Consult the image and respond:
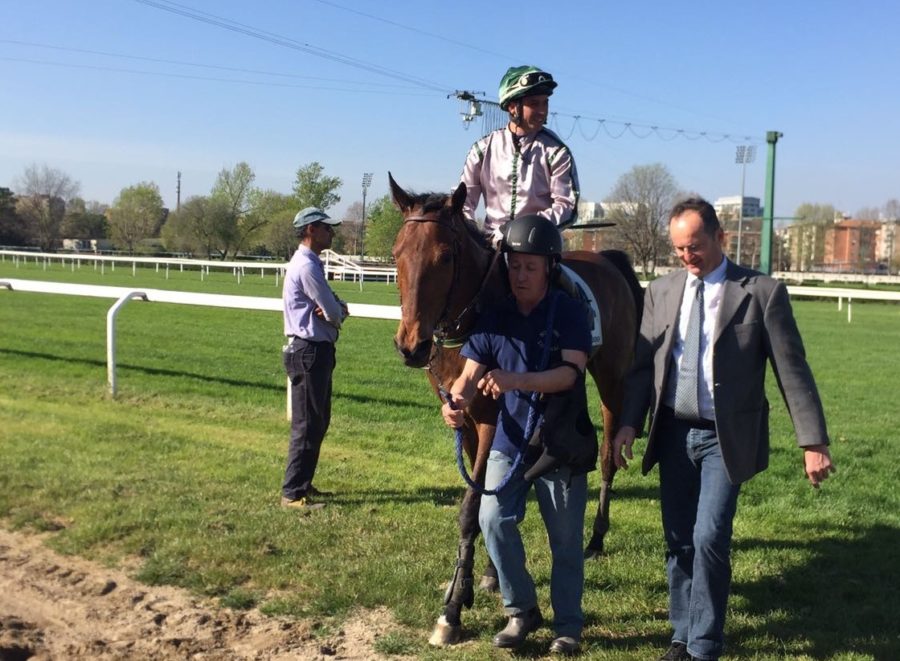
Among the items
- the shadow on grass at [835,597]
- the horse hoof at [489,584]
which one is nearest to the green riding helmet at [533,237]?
the horse hoof at [489,584]

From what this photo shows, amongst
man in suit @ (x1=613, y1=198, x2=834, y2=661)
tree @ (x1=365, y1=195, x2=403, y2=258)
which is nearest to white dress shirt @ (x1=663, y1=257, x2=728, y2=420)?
man in suit @ (x1=613, y1=198, x2=834, y2=661)

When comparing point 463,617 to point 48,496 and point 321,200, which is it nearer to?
point 48,496

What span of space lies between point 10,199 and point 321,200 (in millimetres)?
30221

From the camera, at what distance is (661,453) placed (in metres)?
3.63

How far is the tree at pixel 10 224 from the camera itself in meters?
72.6

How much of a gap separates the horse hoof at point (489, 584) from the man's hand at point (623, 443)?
1145mm

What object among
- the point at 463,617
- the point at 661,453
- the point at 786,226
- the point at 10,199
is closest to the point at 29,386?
the point at 463,617

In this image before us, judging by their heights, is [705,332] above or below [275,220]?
below

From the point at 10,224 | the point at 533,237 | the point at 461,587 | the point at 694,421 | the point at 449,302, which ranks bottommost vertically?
the point at 461,587

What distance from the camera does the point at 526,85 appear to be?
460cm

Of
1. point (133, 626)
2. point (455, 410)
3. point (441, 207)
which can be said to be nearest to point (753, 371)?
point (455, 410)

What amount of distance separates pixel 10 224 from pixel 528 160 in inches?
3161

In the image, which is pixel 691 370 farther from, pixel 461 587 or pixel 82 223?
pixel 82 223

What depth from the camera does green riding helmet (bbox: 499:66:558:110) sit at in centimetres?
461
